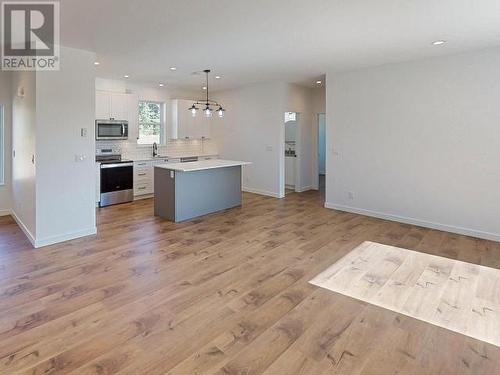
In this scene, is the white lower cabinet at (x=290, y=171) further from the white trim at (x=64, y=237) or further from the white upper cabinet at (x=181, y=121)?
the white trim at (x=64, y=237)

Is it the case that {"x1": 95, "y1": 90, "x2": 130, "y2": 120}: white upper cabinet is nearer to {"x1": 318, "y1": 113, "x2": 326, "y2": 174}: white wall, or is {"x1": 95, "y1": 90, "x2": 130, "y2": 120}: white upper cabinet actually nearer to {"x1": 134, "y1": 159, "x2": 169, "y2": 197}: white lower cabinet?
{"x1": 134, "y1": 159, "x2": 169, "y2": 197}: white lower cabinet

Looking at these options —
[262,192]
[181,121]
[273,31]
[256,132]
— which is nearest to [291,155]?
[256,132]

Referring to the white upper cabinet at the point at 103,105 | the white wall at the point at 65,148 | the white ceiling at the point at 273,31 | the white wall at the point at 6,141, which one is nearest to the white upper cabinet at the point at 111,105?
the white upper cabinet at the point at 103,105

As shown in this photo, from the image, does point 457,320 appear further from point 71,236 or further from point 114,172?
point 114,172

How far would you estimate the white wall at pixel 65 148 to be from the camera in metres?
4.10

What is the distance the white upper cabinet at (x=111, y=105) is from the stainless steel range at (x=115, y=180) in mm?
888

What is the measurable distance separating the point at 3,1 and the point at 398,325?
4478 mm

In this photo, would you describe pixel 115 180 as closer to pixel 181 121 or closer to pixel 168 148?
pixel 168 148

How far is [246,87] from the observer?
7910 mm

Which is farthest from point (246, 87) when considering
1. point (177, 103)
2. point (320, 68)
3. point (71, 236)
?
point (71, 236)

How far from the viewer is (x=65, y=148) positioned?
4.31m

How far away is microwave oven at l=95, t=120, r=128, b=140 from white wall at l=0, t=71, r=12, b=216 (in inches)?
57.4

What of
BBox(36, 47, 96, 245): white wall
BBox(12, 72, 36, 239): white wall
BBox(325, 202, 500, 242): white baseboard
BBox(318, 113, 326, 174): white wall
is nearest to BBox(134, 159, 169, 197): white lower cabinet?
BBox(12, 72, 36, 239): white wall

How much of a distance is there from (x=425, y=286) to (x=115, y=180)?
5.90 metres
